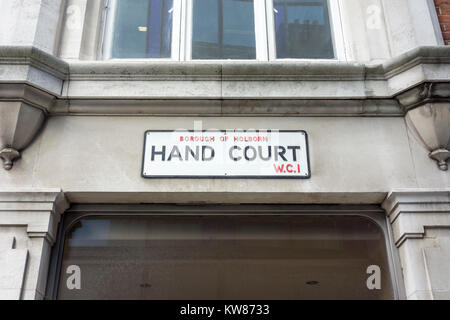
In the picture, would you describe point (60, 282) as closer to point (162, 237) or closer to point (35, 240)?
point (35, 240)

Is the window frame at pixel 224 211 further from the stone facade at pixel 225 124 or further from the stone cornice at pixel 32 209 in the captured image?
the stone cornice at pixel 32 209

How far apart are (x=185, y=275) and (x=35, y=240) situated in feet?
3.90

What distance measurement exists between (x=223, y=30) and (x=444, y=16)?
2101mm

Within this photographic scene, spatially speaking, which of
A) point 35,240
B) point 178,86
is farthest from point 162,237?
point 178,86

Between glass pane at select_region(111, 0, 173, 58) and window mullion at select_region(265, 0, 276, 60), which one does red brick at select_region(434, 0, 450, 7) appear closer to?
window mullion at select_region(265, 0, 276, 60)

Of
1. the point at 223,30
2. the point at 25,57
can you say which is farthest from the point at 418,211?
the point at 25,57

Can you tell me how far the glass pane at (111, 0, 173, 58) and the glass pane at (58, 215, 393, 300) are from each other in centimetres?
165

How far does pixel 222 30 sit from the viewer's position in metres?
4.78

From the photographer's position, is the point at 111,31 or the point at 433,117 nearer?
the point at 433,117

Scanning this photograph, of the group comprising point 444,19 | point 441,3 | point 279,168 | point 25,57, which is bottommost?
point 279,168

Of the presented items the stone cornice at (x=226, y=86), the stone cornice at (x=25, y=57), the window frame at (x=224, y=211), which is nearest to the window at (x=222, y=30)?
the stone cornice at (x=226, y=86)

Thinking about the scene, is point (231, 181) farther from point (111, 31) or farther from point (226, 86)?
point (111, 31)

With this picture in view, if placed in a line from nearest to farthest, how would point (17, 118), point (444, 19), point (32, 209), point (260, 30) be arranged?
1. point (32, 209)
2. point (17, 118)
3. point (444, 19)
4. point (260, 30)

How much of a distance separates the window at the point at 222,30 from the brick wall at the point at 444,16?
934mm
